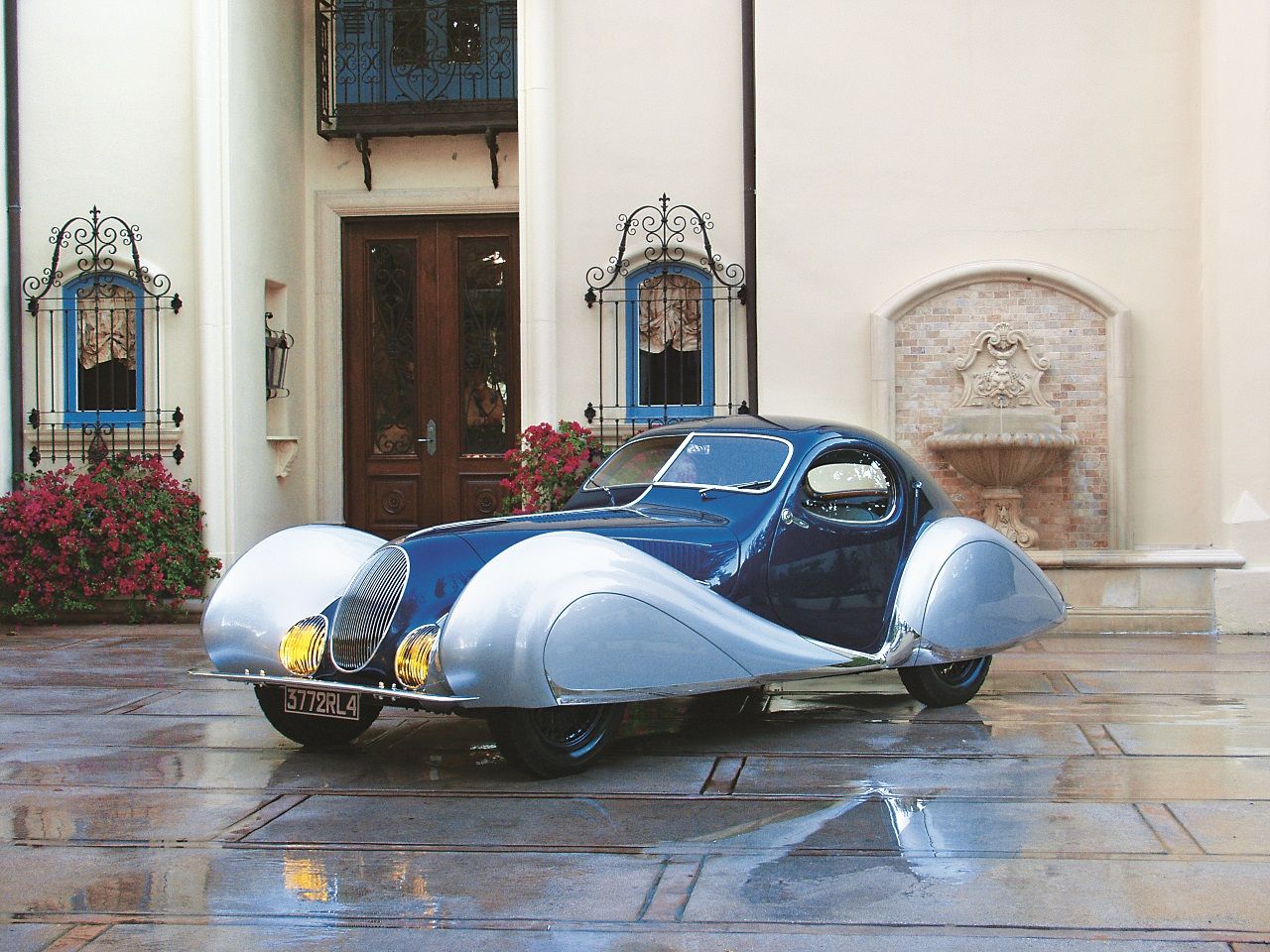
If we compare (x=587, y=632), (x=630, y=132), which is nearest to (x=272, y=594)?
(x=587, y=632)

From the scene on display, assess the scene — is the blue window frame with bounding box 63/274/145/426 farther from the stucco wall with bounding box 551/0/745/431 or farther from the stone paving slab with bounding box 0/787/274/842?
the stone paving slab with bounding box 0/787/274/842

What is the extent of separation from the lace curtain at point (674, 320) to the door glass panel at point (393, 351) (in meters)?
2.70

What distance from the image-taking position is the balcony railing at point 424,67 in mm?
12680

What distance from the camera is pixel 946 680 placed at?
7.46 m

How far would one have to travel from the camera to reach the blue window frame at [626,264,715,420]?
1145 cm

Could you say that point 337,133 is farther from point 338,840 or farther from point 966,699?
point 338,840

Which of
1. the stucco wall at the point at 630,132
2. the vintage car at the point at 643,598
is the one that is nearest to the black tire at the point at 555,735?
the vintage car at the point at 643,598

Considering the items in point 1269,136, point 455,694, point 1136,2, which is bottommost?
point 455,694

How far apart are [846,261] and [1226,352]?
2.96 meters

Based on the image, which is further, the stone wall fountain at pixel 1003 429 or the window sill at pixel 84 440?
the window sill at pixel 84 440

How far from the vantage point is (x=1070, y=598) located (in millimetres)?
10562

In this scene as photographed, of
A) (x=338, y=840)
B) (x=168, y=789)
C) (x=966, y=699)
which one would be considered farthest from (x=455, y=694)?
(x=966, y=699)

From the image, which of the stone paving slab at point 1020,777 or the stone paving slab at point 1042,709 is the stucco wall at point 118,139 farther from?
the stone paving slab at point 1020,777

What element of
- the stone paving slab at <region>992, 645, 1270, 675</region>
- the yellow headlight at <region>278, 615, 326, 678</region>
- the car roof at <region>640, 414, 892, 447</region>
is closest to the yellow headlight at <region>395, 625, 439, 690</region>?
the yellow headlight at <region>278, 615, 326, 678</region>
